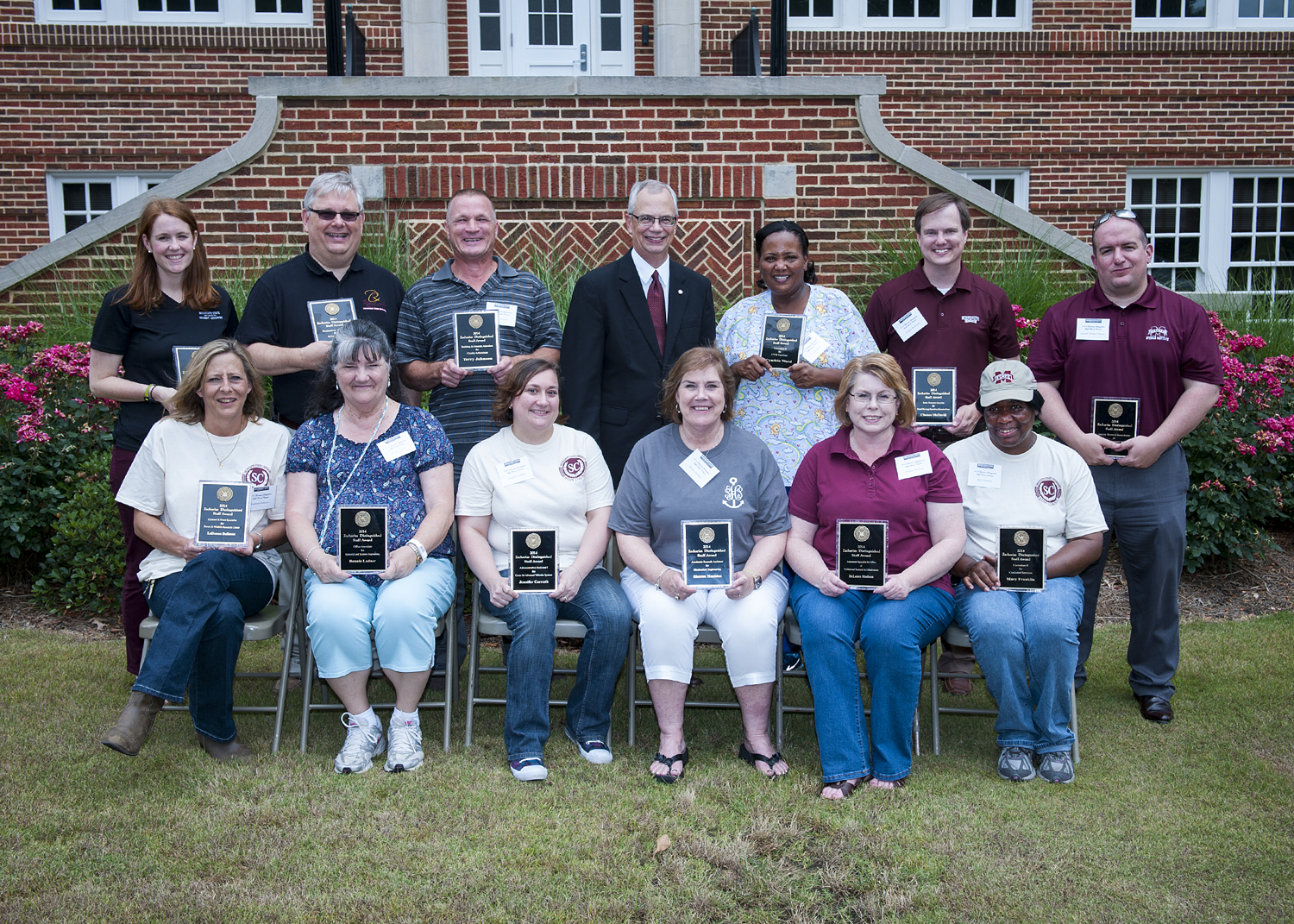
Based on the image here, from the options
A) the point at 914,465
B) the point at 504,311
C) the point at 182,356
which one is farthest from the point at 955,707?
the point at 182,356

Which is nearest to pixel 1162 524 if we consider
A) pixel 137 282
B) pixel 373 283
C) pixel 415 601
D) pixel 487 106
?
pixel 415 601

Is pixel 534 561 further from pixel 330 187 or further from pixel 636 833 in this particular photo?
pixel 330 187

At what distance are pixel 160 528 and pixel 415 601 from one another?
1096mm

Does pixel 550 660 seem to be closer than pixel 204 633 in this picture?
No

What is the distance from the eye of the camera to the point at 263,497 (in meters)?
4.40

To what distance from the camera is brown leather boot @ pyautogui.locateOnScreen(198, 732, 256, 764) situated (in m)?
4.18

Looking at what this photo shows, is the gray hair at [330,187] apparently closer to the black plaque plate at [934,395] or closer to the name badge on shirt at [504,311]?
the name badge on shirt at [504,311]

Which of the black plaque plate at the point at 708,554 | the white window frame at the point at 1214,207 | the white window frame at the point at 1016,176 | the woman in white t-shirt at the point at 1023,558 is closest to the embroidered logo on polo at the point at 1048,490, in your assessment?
the woman in white t-shirt at the point at 1023,558

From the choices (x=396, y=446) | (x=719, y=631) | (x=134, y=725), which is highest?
(x=396, y=446)

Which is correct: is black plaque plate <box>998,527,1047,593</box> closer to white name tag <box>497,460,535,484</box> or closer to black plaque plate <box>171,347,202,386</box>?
white name tag <box>497,460,535,484</box>

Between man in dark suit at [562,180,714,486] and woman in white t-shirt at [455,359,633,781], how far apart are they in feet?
0.97

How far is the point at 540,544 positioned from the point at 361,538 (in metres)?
0.69

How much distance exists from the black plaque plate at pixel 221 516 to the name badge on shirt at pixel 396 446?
587 millimetres

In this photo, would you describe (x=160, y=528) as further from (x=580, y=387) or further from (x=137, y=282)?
(x=580, y=387)
